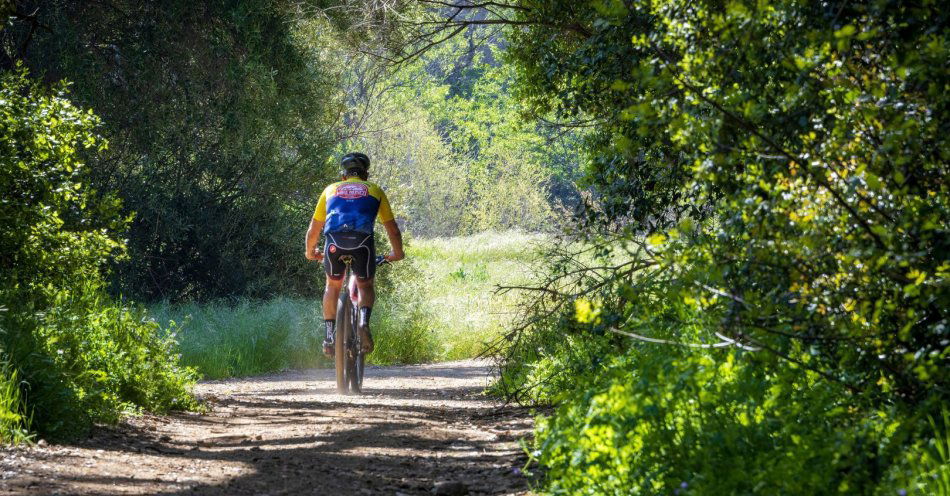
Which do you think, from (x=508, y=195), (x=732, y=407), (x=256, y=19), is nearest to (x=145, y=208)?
(x=256, y=19)

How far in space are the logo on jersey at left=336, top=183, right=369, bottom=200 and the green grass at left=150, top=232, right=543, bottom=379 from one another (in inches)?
87.2

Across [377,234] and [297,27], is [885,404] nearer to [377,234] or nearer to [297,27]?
[297,27]

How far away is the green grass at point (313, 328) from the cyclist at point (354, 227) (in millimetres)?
1975

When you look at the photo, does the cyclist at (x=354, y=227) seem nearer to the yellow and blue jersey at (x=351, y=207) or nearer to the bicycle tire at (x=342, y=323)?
the yellow and blue jersey at (x=351, y=207)

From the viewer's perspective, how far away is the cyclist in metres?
9.33

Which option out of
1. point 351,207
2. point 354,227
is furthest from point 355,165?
point 354,227

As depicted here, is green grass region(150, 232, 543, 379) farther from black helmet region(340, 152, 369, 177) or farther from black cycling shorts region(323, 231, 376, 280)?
black helmet region(340, 152, 369, 177)

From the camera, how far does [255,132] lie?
1645cm

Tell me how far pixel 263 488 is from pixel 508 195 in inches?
1659

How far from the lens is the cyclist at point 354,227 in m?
9.33

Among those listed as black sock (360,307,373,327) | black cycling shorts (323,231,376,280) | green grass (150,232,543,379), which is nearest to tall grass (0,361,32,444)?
black cycling shorts (323,231,376,280)

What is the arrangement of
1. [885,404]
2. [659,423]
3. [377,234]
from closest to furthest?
[659,423] < [885,404] < [377,234]

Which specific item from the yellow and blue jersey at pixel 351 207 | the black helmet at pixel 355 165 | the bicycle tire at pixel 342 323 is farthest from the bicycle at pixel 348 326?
the black helmet at pixel 355 165

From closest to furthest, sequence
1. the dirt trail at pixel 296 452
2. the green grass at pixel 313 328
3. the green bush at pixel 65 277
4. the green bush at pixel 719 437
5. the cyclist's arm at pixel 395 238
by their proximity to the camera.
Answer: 1. the green bush at pixel 719 437
2. the dirt trail at pixel 296 452
3. the green bush at pixel 65 277
4. the cyclist's arm at pixel 395 238
5. the green grass at pixel 313 328
